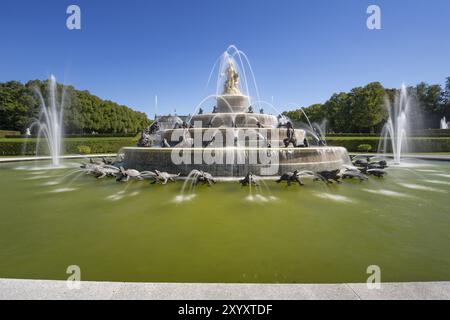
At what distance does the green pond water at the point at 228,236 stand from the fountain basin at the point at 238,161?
9.61 feet

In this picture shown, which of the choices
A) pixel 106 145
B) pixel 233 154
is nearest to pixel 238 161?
pixel 233 154

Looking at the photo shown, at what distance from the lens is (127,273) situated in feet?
13.8

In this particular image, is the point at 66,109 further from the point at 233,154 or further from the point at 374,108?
the point at 374,108

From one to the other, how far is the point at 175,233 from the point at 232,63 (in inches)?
1037

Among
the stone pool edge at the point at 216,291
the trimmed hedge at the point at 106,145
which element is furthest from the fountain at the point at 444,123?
the stone pool edge at the point at 216,291

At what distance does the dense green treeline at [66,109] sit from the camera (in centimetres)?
6562

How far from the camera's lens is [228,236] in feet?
18.9

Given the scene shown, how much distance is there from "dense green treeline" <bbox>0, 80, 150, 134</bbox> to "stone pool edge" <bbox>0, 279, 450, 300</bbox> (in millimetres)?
72963

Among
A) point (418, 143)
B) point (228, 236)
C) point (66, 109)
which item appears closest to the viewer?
point (228, 236)

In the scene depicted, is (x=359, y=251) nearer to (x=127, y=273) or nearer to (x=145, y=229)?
(x=127, y=273)

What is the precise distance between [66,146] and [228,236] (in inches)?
1393

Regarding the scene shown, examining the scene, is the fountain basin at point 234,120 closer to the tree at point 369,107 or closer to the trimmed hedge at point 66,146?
the trimmed hedge at point 66,146

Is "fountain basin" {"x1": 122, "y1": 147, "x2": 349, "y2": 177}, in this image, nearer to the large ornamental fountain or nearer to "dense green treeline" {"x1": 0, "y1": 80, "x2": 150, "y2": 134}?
the large ornamental fountain

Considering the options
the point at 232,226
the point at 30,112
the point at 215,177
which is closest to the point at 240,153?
the point at 215,177
